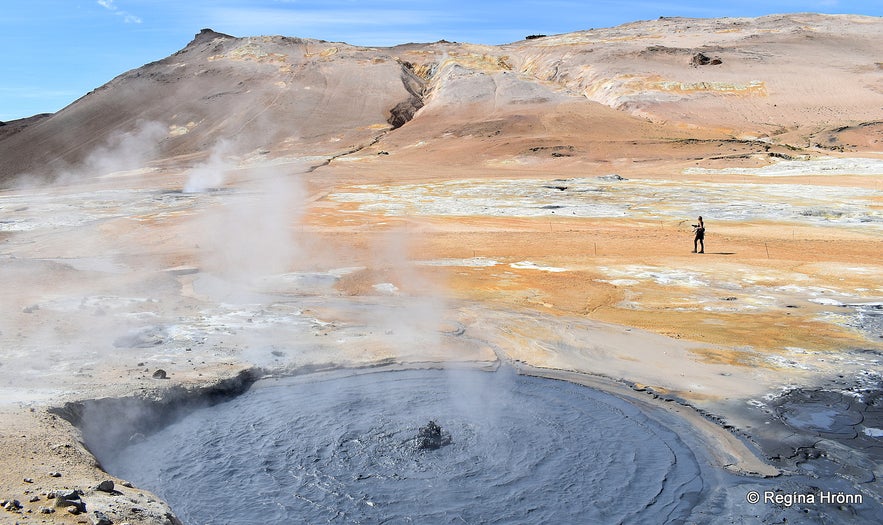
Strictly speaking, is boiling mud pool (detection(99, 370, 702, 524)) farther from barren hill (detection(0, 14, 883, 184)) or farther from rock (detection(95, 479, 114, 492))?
barren hill (detection(0, 14, 883, 184))

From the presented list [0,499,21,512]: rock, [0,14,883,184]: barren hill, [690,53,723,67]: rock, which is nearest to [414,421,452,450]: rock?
[0,499,21,512]: rock

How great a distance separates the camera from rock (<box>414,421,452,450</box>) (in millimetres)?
8797

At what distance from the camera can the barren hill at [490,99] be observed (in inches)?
2579

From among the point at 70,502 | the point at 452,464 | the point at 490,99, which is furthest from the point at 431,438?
the point at 490,99

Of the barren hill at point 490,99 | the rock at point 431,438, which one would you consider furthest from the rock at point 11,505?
the barren hill at point 490,99

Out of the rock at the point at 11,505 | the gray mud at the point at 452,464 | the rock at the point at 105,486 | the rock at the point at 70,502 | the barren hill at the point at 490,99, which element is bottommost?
the gray mud at the point at 452,464

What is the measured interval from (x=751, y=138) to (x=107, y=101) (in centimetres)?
6778

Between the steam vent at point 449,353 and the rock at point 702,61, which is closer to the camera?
the steam vent at point 449,353

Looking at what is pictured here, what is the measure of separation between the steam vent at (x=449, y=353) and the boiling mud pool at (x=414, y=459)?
4 centimetres

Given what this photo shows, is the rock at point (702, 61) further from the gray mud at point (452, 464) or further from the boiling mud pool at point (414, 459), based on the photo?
the boiling mud pool at point (414, 459)

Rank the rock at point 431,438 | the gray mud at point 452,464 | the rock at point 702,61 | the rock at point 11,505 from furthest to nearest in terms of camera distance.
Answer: the rock at point 702,61
the rock at point 431,438
the gray mud at point 452,464
the rock at point 11,505

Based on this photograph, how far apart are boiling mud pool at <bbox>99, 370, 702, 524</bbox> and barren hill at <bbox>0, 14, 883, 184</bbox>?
157 feet

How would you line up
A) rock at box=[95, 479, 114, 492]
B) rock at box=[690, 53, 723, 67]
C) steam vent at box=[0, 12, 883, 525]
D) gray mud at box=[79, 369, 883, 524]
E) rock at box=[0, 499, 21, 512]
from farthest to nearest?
1. rock at box=[690, 53, 723, 67]
2. steam vent at box=[0, 12, 883, 525]
3. gray mud at box=[79, 369, 883, 524]
4. rock at box=[95, 479, 114, 492]
5. rock at box=[0, 499, 21, 512]

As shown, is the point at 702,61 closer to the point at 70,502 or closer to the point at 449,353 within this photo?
the point at 449,353
